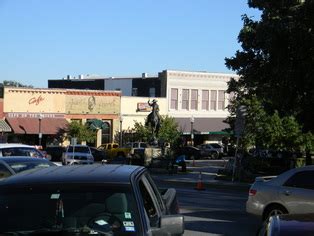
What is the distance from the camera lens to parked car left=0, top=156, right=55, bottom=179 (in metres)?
12.0

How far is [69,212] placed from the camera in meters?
4.88

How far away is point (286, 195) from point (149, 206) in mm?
6730

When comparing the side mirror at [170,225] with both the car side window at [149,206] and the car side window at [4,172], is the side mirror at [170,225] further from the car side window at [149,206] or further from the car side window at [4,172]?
the car side window at [4,172]

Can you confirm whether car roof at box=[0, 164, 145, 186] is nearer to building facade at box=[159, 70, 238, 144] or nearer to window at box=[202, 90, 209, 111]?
building facade at box=[159, 70, 238, 144]

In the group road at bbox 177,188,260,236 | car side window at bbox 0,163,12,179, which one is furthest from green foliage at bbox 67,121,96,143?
car side window at bbox 0,163,12,179

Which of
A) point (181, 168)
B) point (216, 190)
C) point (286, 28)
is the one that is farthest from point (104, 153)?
point (286, 28)

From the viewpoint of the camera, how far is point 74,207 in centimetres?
490

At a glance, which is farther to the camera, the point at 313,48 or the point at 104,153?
the point at 104,153

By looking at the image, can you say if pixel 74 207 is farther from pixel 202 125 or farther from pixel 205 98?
pixel 205 98

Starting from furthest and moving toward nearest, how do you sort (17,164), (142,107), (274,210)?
(142,107) < (17,164) < (274,210)

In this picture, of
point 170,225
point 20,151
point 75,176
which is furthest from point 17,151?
point 170,225

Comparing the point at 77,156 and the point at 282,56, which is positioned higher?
the point at 282,56

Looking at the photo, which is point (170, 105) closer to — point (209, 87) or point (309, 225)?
point (209, 87)

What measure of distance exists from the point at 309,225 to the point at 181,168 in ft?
104
